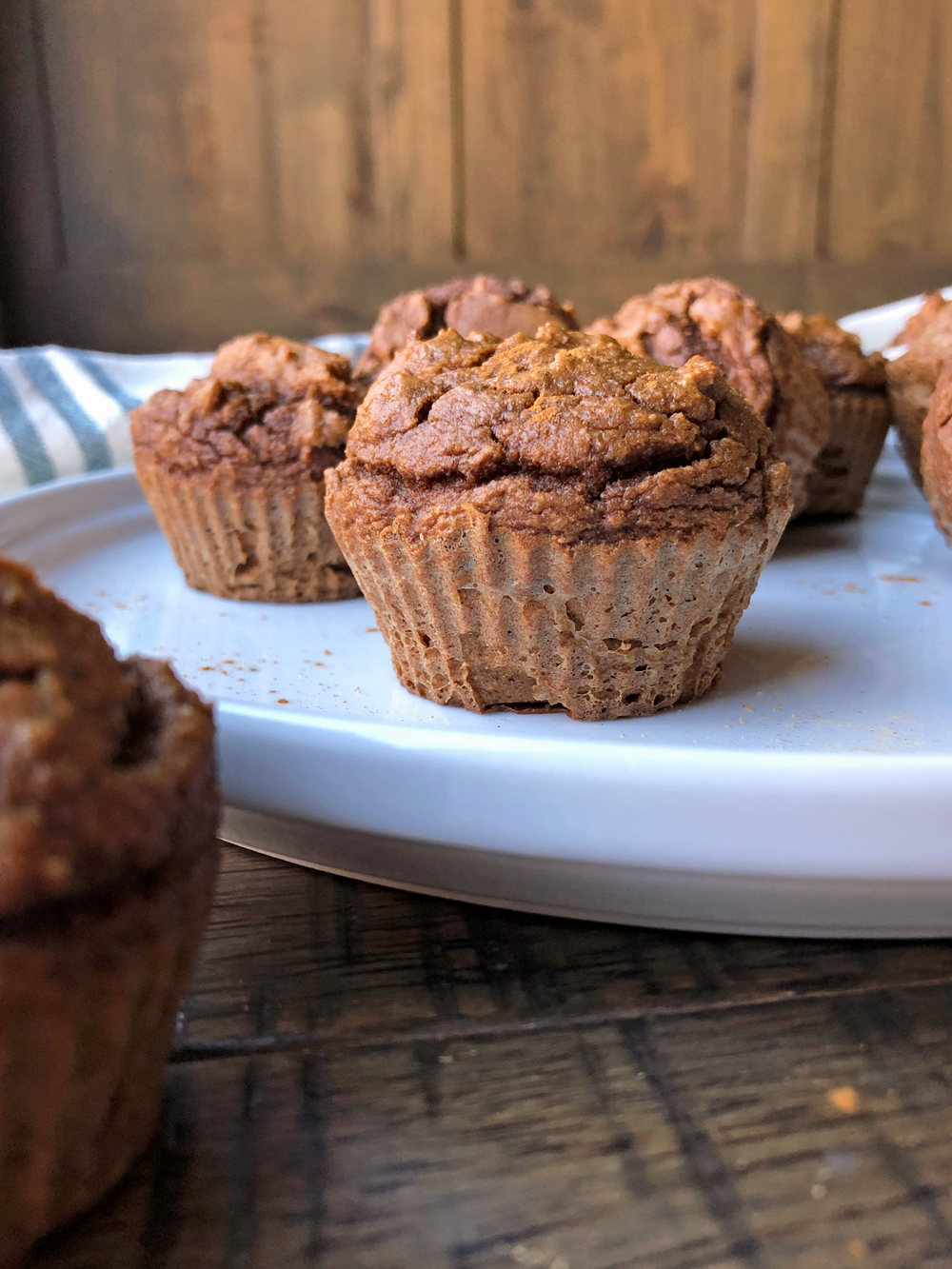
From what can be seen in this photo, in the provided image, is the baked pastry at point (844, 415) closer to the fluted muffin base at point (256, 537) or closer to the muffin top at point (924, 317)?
the muffin top at point (924, 317)

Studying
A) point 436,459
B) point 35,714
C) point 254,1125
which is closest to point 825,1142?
point 254,1125

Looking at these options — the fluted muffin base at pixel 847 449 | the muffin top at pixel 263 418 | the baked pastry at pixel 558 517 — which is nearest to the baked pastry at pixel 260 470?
the muffin top at pixel 263 418

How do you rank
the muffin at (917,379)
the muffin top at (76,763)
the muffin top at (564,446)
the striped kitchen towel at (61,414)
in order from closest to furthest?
the muffin top at (76,763)
the muffin top at (564,446)
the muffin at (917,379)
the striped kitchen towel at (61,414)

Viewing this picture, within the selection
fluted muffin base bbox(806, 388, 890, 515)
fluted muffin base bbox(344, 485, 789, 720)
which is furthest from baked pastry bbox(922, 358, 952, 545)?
fluted muffin base bbox(344, 485, 789, 720)

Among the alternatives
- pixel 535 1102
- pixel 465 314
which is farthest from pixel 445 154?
pixel 535 1102

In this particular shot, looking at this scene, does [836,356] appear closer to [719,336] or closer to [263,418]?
[719,336]

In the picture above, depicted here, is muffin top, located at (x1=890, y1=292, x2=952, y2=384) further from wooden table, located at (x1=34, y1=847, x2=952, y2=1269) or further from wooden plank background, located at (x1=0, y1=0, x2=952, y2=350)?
wooden plank background, located at (x1=0, y1=0, x2=952, y2=350)

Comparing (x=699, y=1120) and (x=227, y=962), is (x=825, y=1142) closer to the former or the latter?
(x=699, y=1120)
